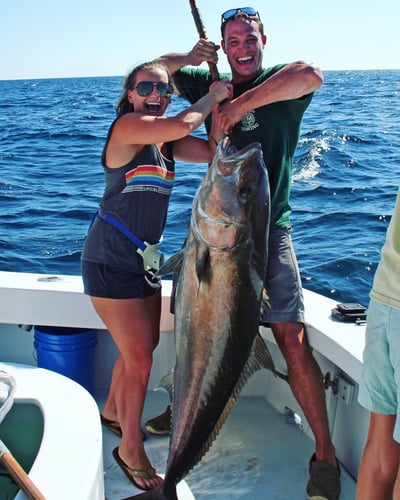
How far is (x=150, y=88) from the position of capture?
2.99 metres

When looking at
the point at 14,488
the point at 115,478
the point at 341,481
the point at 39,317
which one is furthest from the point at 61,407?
the point at 341,481

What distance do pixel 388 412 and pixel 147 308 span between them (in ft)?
4.66

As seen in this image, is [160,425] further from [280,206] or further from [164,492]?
[280,206]

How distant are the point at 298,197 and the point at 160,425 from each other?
837cm

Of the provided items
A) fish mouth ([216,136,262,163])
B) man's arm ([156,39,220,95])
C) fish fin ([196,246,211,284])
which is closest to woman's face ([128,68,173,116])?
man's arm ([156,39,220,95])

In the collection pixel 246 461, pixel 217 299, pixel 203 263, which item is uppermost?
pixel 203 263

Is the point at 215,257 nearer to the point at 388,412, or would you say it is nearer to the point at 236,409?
the point at 388,412

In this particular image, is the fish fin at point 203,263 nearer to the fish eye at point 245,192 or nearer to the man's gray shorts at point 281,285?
the fish eye at point 245,192

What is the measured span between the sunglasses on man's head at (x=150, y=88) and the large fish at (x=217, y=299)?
0.61 meters

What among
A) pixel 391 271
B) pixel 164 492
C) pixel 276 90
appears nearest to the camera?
pixel 391 271

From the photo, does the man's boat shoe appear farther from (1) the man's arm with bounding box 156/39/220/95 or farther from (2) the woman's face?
(1) the man's arm with bounding box 156/39/220/95

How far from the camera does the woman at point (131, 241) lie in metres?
3.02

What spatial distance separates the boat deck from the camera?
10.6 feet

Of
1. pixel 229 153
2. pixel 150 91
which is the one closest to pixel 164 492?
pixel 229 153
